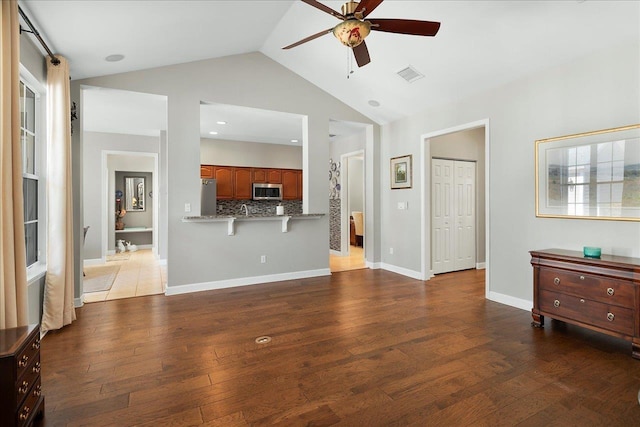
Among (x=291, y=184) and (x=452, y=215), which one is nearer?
(x=452, y=215)

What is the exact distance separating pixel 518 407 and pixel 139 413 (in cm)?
230

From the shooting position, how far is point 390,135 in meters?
6.00

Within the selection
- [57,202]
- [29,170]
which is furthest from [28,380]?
[29,170]

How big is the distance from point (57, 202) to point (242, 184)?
4643 millimetres

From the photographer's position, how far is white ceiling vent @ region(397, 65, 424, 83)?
4293 mm

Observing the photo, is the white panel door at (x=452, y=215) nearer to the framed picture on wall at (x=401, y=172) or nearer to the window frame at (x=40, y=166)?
the framed picture on wall at (x=401, y=172)

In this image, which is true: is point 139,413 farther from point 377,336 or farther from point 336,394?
point 377,336

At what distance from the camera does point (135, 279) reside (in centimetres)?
546

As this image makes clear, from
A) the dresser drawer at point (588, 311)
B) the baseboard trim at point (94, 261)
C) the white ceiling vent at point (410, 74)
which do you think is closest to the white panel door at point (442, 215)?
the white ceiling vent at point (410, 74)

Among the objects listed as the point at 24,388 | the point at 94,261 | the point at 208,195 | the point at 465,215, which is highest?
the point at 208,195

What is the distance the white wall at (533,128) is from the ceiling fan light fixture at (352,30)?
2403mm

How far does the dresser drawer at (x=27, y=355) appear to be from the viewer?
65.0 inches

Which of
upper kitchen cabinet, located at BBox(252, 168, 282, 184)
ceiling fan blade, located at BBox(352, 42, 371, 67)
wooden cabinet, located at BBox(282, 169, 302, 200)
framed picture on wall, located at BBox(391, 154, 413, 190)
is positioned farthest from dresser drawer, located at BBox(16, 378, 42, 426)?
wooden cabinet, located at BBox(282, 169, 302, 200)

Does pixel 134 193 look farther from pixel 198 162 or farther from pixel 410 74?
pixel 410 74
